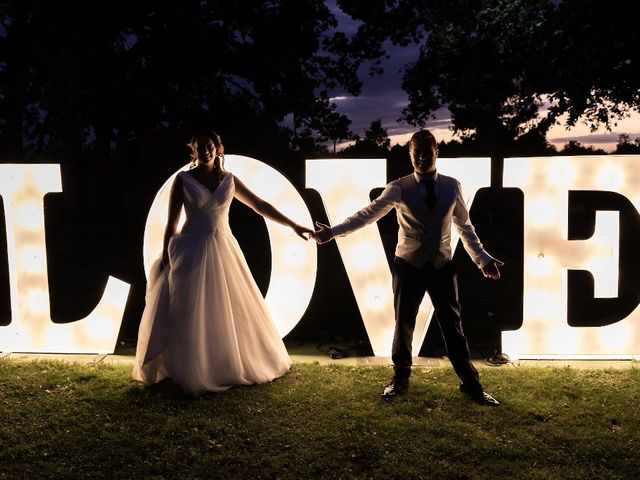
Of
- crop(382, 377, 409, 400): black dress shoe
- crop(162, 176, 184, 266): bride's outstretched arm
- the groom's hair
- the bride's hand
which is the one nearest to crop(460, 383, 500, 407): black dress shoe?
crop(382, 377, 409, 400): black dress shoe

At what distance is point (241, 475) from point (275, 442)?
0.46m

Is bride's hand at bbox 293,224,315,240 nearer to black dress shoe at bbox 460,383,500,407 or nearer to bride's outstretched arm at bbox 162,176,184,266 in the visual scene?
bride's outstretched arm at bbox 162,176,184,266

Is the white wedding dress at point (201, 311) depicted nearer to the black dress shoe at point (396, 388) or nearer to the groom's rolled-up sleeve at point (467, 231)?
the black dress shoe at point (396, 388)

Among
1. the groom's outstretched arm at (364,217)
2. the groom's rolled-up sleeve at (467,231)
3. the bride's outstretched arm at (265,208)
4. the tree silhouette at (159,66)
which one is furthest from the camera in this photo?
the tree silhouette at (159,66)

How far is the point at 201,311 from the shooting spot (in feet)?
16.4

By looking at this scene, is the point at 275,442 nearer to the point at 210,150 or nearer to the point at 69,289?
the point at 210,150

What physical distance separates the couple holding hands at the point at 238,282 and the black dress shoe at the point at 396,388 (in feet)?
0.03

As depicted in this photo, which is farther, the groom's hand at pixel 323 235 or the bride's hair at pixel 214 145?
the groom's hand at pixel 323 235

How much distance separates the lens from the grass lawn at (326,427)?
3721 mm

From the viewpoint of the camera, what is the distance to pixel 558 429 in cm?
422

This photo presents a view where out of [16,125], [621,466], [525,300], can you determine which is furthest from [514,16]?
[16,125]

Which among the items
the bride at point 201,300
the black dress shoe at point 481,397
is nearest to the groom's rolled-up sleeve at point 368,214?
the bride at point 201,300

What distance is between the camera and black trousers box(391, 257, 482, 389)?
4.61 m

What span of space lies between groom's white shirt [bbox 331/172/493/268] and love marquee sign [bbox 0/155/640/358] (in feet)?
2.82
